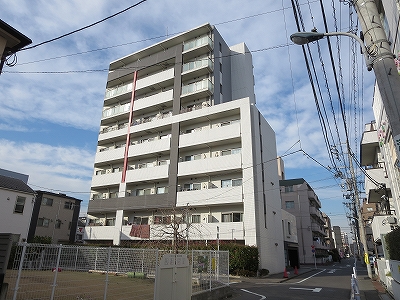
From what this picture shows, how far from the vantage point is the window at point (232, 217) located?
24.6m

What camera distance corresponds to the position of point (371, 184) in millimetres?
18875

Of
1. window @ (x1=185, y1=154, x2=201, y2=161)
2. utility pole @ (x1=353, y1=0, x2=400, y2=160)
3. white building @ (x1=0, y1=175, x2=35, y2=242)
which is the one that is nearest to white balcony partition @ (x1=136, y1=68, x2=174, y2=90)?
window @ (x1=185, y1=154, x2=201, y2=161)

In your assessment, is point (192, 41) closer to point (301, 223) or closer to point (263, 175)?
point (263, 175)

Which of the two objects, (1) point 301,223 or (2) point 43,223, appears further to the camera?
(1) point 301,223

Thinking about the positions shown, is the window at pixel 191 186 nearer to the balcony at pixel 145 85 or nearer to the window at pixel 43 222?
the balcony at pixel 145 85

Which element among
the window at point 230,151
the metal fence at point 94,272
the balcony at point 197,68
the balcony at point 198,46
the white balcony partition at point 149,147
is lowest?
the metal fence at point 94,272

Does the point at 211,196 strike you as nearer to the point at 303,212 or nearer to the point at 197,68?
the point at 197,68

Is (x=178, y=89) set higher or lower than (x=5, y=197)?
higher

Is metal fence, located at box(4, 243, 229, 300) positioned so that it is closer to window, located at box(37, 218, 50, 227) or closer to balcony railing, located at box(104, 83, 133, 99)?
window, located at box(37, 218, 50, 227)

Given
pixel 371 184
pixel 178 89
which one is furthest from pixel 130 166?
pixel 371 184

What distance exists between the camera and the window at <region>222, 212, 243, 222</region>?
2459 centimetres

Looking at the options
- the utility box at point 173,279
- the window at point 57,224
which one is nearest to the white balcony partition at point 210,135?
the utility box at point 173,279

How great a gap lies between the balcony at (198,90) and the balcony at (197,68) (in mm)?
1751

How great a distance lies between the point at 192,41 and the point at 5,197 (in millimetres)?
25239
